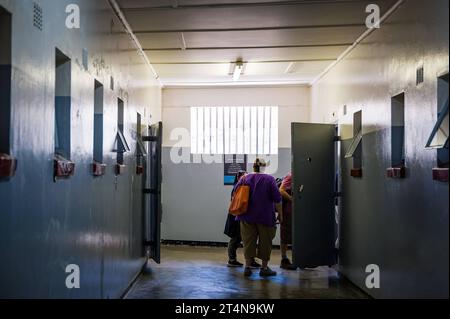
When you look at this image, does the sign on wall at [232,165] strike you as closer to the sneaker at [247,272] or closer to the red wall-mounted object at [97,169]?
the sneaker at [247,272]

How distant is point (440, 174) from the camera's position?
8.25ft

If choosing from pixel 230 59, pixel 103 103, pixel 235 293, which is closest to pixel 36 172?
pixel 103 103

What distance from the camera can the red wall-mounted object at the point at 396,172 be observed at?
125 inches

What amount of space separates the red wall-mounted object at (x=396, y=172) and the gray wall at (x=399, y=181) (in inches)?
2.4

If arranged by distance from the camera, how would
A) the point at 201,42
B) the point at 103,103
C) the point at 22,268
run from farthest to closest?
1. the point at 201,42
2. the point at 103,103
3. the point at 22,268

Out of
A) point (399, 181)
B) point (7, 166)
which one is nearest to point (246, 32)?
point (399, 181)

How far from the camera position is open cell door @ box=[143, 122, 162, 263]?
5.19 meters

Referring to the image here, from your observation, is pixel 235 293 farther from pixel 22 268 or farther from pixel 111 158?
pixel 22 268

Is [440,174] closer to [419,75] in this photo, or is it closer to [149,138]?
[419,75]

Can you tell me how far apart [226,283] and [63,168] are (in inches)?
113

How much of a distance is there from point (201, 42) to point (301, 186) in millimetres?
2060

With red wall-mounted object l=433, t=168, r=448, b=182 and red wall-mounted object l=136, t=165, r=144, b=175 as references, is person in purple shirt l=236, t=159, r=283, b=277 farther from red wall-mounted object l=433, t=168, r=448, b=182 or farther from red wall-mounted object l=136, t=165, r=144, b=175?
red wall-mounted object l=433, t=168, r=448, b=182
